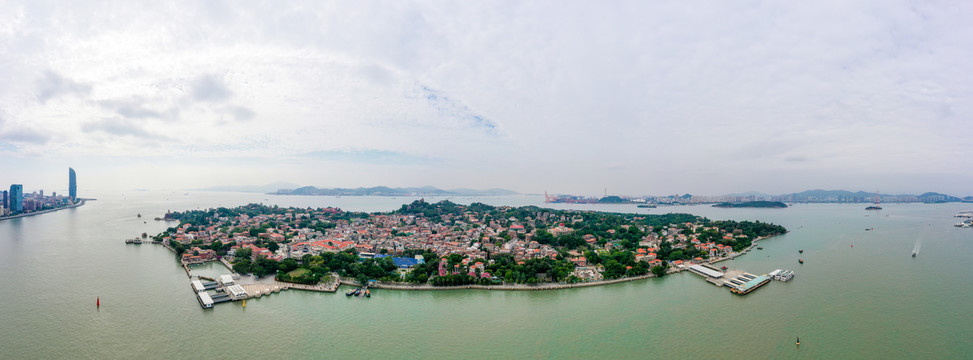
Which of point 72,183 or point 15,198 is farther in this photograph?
point 72,183

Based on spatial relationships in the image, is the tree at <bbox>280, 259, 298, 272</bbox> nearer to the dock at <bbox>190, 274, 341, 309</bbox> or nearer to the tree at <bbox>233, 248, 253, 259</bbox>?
the dock at <bbox>190, 274, 341, 309</bbox>

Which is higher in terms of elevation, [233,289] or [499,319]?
[233,289]

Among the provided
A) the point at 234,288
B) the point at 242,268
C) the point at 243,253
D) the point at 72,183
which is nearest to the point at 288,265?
the point at 242,268

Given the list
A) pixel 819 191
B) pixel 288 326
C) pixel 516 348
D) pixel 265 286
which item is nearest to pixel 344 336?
pixel 288 326

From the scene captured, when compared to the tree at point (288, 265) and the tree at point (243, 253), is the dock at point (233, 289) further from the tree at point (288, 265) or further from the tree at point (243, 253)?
the tree at point (243, 253)

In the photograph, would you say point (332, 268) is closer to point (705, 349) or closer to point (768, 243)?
point (705, 349)

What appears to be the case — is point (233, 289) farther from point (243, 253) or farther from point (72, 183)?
point (72, 183)
